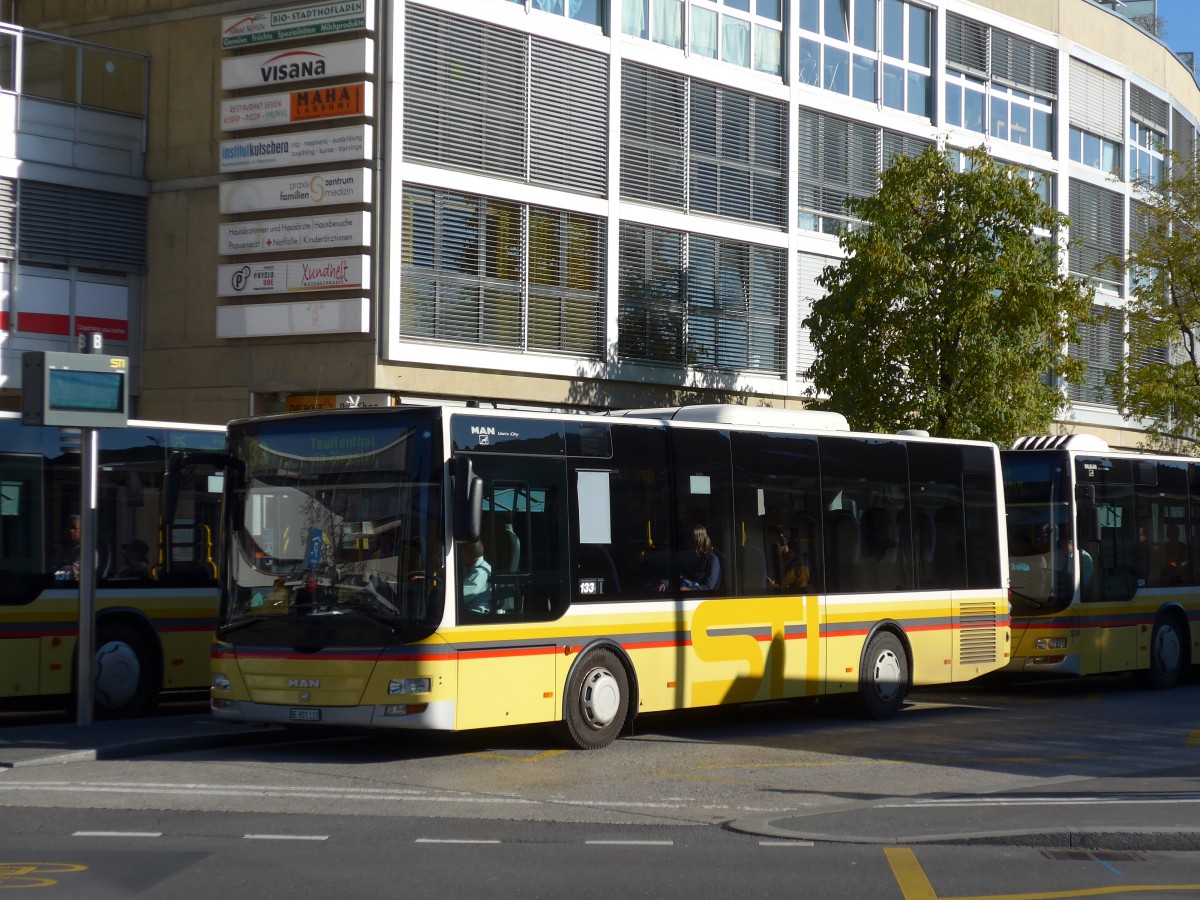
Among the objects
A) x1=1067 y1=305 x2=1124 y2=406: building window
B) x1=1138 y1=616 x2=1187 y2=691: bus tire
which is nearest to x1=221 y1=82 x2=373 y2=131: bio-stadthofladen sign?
x1=1138 y1=616 x2=1187 y2=691: bus tire

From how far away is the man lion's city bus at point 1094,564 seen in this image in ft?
66.1

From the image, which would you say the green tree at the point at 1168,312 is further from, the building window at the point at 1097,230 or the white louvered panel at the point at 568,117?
the white louvered panel at the point at 568,117

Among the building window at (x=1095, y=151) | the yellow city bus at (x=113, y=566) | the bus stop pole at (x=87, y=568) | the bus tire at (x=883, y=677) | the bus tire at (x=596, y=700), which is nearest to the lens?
the bus tire at (x=596, y=700)

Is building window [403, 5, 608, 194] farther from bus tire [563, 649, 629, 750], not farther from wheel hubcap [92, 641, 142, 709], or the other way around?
bus tire [563, 649, 629, 750]

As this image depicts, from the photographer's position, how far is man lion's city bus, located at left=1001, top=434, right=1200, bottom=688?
20156mm

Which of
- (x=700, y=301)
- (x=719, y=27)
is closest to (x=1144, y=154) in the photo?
(x=719, y=27)

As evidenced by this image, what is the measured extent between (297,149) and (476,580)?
14641 millimetres

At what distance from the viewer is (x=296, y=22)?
26.3m

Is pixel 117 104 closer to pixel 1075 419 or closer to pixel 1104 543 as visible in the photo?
pixel 1104 543

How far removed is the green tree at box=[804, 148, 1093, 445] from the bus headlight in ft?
52.7

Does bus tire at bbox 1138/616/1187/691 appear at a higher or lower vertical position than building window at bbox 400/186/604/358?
lower

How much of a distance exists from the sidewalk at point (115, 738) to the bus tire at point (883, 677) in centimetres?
581

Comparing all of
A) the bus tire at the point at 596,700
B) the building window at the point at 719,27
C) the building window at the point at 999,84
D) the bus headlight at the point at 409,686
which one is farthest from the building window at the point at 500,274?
the bus headlight at the point at 409,686

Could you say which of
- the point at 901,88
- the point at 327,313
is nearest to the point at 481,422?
the point at 327,313
